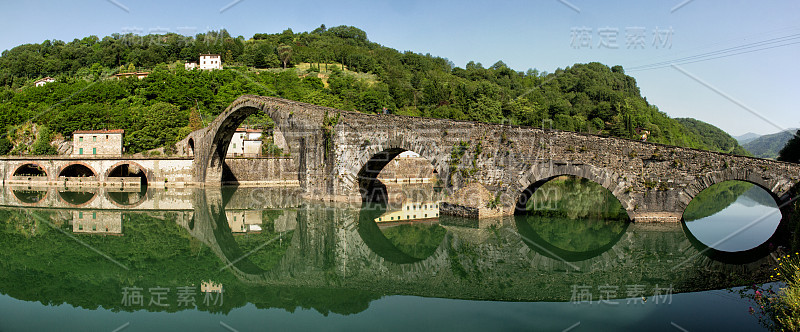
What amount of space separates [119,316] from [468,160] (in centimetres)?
1220

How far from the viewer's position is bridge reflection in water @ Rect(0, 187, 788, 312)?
10891 mm

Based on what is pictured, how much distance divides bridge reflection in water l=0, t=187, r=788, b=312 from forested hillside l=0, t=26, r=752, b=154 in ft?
106

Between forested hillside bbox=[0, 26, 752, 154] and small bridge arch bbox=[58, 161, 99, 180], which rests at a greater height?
forested hillside bbox=[0, 26, 752, 154]

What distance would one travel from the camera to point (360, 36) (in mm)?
135750

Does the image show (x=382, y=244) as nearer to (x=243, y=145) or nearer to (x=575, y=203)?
(x=575, y=203)

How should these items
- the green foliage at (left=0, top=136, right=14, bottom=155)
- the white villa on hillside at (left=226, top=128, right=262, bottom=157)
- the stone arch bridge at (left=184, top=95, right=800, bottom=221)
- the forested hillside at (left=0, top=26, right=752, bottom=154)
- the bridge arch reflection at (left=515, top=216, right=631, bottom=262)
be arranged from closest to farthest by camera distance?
the bridge arch reflection at (left=515, top=216, right=631, bottom=262) → the stone arch bridge at (left=184, top=95, right=800, bottom=221) → the white villa on hillside at (left=226, top=128, right=262, bottom=157) → the green foliage at (left=0, top=136, right=14, bottom=155) → the forested hillside at (left=0, top=26, right=752, bottom=154)

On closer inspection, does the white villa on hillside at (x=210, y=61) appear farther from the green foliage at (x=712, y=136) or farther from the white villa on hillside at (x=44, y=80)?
the green foliage at (x=712, y=136)

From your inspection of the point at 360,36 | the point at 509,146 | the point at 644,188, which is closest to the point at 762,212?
the point at 644,188

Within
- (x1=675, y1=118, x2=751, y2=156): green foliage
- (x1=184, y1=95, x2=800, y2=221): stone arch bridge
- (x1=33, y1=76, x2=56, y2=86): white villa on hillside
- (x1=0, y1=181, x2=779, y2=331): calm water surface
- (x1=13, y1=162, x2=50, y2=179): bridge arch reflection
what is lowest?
(x1=0, y1=181, x2=779, y2=331): calm water surface

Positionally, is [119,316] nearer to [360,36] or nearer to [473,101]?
[473,101]

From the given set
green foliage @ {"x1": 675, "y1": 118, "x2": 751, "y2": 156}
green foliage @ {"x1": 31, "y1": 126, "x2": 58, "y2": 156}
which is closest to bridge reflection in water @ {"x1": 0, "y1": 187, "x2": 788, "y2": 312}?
green foliage @ {"x1": 31, "y1": 126, "x2": 58, "y2": 156}

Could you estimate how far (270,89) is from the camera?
68375mm

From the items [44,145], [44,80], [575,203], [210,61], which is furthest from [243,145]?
[44,80]

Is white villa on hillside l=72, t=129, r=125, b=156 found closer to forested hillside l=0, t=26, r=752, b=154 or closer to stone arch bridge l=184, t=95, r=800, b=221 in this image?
forested hillside l=0, t=26, r=752, b=154
